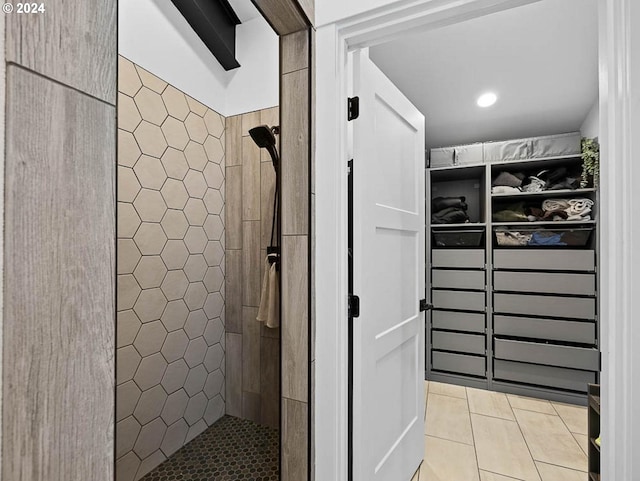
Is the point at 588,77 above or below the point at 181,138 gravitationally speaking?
above

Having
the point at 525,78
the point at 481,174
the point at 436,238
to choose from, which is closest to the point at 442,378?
the point at 436,238

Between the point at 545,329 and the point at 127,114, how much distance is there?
313 cm

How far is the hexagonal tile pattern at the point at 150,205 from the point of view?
1.65 m

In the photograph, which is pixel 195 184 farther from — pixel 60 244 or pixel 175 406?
pixel 60 244

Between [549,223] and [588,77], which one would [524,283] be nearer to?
[549,223]

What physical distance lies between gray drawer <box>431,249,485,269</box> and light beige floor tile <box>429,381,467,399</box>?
1024mm

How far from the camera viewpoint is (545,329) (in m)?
2.71

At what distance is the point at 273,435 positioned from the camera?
6.43ft

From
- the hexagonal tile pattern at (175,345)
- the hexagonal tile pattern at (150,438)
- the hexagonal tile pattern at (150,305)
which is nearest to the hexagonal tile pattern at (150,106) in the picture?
the hexagonal tile pattern at (150,305)

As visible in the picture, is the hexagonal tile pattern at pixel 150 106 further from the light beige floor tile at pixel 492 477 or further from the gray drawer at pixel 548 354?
the gray drawer at pixel 548 354

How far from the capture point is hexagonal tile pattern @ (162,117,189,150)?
70.4 inches

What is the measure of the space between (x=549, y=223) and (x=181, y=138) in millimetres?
2699

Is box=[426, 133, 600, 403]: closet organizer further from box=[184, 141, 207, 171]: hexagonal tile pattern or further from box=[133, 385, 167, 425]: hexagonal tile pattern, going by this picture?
box=[133, 385, 167, 425]: hexagonal tile pattern

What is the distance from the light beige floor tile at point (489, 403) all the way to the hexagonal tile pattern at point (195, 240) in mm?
2217
